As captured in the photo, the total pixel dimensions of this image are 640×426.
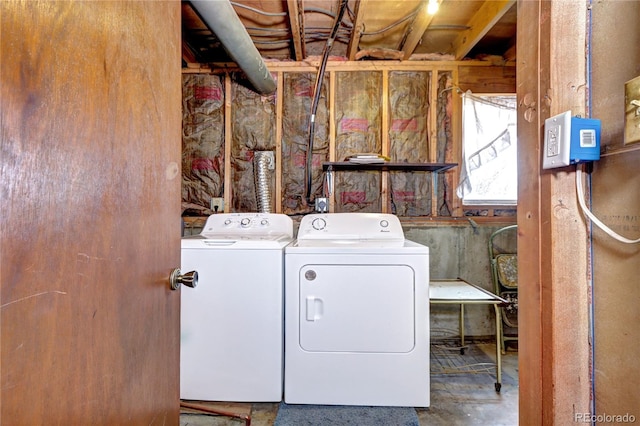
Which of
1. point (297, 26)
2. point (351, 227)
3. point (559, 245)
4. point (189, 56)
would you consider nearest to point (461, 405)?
point (351, 227)

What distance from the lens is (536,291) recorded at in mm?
740

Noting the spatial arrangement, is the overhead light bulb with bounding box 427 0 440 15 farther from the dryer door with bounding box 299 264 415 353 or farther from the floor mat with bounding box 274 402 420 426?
the floor mat with bounding box 274 402 420 426

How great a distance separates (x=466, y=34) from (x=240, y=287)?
2470 mm

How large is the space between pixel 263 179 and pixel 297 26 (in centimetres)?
114

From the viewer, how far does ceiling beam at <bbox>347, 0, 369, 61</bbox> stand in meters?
1.92

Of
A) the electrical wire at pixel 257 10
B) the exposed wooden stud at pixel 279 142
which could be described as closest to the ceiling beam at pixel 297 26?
the electrical wire at pixel 257 10

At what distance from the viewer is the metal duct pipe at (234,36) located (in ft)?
5.47

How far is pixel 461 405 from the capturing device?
5.75 feet

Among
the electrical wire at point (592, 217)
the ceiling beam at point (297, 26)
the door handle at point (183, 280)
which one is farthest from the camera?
the ceiling beam at point (297, 26)

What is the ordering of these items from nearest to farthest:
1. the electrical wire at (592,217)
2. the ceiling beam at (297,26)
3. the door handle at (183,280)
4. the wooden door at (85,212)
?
the wooden door at (85,212)
the electrical wire at (592,217)
the door handle at (183,280)
the ceiling beam at (297,26)

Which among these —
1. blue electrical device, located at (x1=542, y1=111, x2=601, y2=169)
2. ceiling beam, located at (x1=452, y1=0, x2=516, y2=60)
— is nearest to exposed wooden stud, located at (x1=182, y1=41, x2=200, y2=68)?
ceiling beam, located at (x1=452, y1=0, x2=516, y2=60)

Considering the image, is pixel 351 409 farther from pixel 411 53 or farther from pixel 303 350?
pixel 411 53

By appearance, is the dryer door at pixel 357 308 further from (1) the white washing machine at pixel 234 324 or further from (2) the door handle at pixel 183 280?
(2) the door handle at pixel 183 280

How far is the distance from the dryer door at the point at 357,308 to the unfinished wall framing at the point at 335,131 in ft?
3.39
